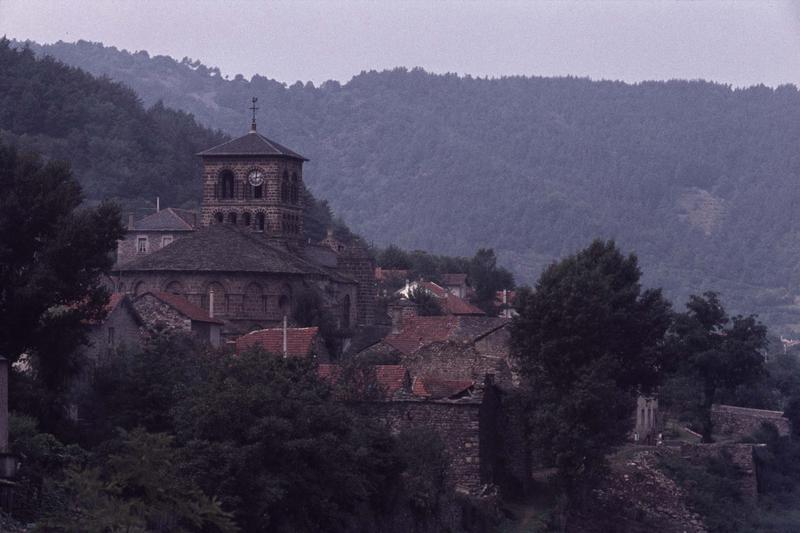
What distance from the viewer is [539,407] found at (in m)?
51.7

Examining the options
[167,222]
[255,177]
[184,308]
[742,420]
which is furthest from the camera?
[167,222]

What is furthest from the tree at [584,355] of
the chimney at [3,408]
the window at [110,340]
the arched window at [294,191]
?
the chimney at [3,408]

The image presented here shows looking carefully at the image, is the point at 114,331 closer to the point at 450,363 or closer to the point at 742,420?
the point at 450,363

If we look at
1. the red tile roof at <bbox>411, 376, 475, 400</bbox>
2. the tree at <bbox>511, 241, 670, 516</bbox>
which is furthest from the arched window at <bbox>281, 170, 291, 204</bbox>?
the red tile roof at <bbox>411, 376, 475, 400</bbox>

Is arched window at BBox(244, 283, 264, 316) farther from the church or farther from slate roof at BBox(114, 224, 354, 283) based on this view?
slate roof at BBox(114, 224, 354, 283)

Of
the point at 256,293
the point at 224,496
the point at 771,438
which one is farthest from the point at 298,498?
the point at 771,438

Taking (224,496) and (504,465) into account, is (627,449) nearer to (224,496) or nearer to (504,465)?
(504,465)

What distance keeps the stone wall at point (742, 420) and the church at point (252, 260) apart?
45.8ft

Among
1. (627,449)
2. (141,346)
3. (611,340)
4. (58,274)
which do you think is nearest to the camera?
(58,274)

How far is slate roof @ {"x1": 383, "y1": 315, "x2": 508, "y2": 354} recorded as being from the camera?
192 feet

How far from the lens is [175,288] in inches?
2562

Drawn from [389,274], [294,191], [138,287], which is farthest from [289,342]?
[389,274]

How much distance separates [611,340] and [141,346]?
624 inches

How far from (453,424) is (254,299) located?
18.9 meters
